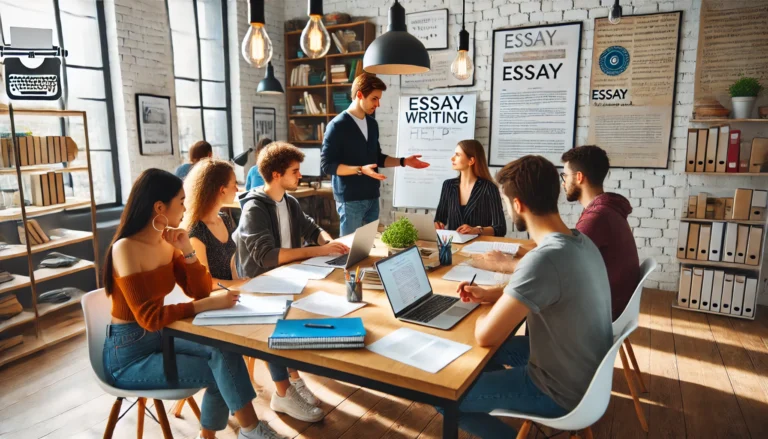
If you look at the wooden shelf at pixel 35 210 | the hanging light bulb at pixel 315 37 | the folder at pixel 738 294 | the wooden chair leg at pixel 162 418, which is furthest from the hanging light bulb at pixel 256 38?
the folder at pixel 738 294

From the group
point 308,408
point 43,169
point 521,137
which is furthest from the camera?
point 521,137

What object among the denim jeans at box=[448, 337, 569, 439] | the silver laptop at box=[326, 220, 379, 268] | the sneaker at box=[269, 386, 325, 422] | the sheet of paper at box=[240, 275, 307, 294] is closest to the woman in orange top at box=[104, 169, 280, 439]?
the sheet of paper at box=[240, 275, 307, 294]

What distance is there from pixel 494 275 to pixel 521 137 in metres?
2.90

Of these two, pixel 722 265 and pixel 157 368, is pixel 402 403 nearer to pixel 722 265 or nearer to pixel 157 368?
pixel 157 368

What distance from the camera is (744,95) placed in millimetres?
3725

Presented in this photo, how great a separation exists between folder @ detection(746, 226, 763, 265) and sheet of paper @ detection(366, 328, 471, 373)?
10.7 ft

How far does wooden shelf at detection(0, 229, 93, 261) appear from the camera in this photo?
10.4 feet

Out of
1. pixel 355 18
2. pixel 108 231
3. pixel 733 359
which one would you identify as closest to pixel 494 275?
pixel 733 359

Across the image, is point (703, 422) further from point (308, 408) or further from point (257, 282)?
point (257, 282)

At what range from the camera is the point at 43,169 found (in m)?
3.38

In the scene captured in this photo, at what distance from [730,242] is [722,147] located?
706 millimetres

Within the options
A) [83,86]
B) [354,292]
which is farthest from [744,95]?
[83,86]

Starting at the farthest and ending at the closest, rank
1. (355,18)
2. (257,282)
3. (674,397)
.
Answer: (355,18), (674,397), (257,282)

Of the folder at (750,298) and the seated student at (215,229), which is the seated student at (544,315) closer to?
the seated student at (215,229)
